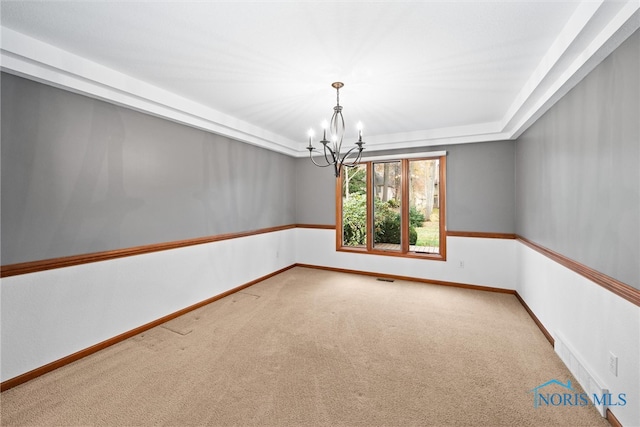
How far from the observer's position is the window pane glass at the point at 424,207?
4.51 meters

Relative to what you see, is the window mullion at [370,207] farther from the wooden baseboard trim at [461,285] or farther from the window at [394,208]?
the wooden baseboard trim at [461,285]

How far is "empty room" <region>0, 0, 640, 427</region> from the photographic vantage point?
1652mm

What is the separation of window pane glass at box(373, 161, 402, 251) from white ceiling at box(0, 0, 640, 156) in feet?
5.58

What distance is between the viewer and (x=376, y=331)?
2781mm

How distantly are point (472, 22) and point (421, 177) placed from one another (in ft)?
10.0

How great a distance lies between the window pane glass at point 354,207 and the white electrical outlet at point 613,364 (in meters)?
3.61

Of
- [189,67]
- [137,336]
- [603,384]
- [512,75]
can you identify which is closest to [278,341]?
[137,336]

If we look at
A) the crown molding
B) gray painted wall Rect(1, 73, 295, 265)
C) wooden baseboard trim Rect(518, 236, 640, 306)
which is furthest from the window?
the crown molding

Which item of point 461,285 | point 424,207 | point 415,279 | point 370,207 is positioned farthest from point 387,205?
point 461,285

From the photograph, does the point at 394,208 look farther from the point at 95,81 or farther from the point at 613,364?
the point at 95,81

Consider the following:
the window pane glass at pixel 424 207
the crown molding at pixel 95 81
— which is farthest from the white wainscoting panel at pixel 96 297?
the window pane glass at pixel 424 207

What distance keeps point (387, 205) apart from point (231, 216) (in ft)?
8.94

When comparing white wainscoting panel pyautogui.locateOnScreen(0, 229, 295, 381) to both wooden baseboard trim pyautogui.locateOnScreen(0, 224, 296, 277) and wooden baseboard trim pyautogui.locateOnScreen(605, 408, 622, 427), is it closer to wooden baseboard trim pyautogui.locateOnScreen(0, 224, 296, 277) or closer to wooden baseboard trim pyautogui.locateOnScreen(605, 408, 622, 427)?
wooden baseboard trim pyautogui.locateOnScreen(0, 224, 296, 277)

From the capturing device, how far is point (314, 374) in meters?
2.09
